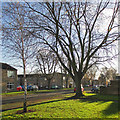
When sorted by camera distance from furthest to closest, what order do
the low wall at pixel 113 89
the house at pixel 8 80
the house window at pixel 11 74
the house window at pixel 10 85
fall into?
the house window at pixel 11 74, the house window at pixel 10 85, the house at pixel 8 80, the low wall at pixel 113 89

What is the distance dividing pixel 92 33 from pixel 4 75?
2772 centimetres

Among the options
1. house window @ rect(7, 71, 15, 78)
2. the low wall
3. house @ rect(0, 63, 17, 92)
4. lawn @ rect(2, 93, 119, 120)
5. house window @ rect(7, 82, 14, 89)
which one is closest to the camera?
lawn @ rect(2, 93, 119, 120)

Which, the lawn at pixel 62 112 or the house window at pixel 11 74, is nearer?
the lawn at pixel 62 112

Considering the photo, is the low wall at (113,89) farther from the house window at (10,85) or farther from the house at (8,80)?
the house window at (10,85)

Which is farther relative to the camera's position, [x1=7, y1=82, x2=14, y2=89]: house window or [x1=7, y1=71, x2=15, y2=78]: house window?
[x1=7, y1=71, x2=15, y2=78]: house window

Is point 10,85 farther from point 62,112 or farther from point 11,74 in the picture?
point 62,112

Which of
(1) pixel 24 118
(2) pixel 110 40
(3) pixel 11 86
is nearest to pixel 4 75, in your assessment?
(3) pixel 11 86

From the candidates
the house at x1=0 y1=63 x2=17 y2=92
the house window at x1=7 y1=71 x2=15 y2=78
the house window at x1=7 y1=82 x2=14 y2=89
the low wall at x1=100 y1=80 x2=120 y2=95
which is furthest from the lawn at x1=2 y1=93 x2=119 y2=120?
the house window at x1=7 y1=71 x2=15 y2=78

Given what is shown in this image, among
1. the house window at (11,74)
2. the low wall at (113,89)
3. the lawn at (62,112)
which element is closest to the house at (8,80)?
the house window at (11,74)

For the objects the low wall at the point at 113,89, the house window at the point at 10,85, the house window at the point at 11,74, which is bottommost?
the house window at the point at 10,85

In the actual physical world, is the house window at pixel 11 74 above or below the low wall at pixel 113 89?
above

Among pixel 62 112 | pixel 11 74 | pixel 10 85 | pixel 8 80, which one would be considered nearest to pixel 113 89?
pixel 62 112

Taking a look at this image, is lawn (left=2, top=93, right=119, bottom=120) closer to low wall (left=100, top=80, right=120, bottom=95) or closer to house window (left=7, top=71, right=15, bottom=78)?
low wall (left=100, top=80, right=120, bottom=95)

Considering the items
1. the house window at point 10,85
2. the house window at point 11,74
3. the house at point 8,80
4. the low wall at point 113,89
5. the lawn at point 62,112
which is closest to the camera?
the lawn at point 62,112
